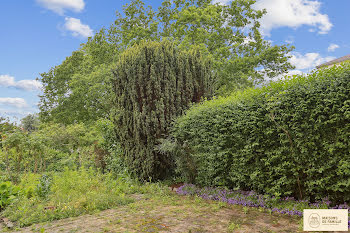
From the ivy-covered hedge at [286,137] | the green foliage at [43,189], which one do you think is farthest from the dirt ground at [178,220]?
the green foliage at [43,189]

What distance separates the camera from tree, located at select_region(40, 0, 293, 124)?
1706 centimetres

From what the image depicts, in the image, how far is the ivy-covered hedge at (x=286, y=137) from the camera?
14.1ft

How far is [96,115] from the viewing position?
21.2 m

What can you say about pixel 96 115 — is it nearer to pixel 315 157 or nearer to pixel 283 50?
pixel 283 50

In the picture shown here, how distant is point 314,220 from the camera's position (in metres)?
2.99

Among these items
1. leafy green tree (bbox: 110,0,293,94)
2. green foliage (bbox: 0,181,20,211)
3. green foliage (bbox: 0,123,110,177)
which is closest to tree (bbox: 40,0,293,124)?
leafy green tree (bbox: 110,0,293,94)

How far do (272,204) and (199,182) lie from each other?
2224 mm

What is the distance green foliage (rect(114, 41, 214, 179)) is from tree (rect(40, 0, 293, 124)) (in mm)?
6465

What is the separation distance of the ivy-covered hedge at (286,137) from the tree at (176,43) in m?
8.70

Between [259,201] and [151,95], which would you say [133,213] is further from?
[151,95]

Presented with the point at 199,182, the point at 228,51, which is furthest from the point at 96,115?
the point at 199,182

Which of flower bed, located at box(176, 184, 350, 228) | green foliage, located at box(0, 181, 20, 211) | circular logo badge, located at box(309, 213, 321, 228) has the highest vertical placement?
circular logo badge, located at box(309, 213, 321, 228)

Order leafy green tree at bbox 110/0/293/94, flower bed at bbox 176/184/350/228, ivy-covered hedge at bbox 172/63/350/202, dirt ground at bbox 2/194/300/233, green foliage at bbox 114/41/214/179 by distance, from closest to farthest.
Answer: dirt ground at bbox 2/194/300/233
ivy-covered hedge at bbox 172/63/350/202
flower bed at bbox 176/184/350/228
green foliage at bbox 114/41/214/179
leafy green tree at bbox 110/0/293/94
